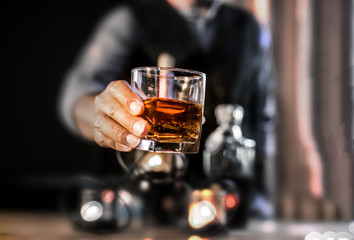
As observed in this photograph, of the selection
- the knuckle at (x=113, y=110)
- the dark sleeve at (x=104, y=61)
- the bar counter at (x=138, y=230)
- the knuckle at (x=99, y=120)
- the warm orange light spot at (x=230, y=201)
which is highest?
the dark sleeve at (x=104, y=61)

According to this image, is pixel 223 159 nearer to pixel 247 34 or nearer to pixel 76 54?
pixel 247 34

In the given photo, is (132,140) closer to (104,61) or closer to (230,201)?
Result: (230,201)

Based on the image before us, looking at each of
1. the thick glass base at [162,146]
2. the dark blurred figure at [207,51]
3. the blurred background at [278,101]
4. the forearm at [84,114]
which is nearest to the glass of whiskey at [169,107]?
the thick glass base at [162,146]

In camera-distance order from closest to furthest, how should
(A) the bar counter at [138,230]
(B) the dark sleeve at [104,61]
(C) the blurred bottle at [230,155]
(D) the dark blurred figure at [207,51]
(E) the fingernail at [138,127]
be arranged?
(E) the fingernail at [138,127]
(A) the bar counter at [138,230]
(C) the blurred bottle at [230,155]
(B) the dark sleeve at [104,61]
(D) the dark blurred figure at [207,51]

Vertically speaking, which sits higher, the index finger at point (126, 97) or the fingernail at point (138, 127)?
the index finger at point (126, 97)

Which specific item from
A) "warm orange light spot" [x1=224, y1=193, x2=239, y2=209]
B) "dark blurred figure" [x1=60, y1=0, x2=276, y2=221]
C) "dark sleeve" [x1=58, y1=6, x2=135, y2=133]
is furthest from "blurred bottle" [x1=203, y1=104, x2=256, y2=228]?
"dark sleeve" [x1=58, y1=6, x2=135, y2=133]

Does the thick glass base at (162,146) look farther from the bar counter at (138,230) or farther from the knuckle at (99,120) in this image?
the bar counter at (138,230)

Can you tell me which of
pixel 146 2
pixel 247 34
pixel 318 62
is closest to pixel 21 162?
pixel 146 2

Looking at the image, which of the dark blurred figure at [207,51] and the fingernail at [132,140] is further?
the dark blurred figure at [207,51]

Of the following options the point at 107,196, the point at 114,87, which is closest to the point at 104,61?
the point at 107,196

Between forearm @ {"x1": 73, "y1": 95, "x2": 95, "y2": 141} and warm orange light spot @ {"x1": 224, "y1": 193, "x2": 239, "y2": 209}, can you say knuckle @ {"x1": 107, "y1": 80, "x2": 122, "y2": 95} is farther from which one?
warm orange light spot @ {"x1": 224, "y1": 193, "x2": 239, "y2": 209}
